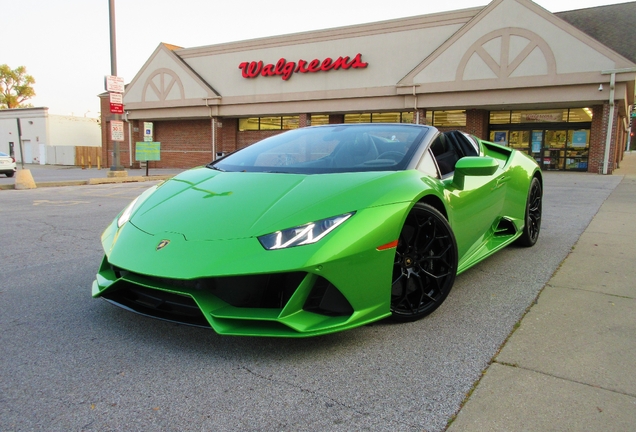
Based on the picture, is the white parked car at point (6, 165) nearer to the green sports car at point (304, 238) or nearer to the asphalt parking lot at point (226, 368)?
the asphalt parking lot at point (226, 368)

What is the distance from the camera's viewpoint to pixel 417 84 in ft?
72.5

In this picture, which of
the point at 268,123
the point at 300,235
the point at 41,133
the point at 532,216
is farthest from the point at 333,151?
the point at 41,133

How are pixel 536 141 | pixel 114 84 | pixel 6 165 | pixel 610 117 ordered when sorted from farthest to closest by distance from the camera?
pixel 536 141
pixel 6 165
pixel 610 117
pixel 114 84

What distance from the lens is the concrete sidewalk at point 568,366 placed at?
193cm

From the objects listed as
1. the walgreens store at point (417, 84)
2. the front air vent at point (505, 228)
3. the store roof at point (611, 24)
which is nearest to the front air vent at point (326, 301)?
the front air vent at point (505, 228)

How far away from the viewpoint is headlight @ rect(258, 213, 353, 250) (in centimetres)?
236

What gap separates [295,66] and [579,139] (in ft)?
46.0

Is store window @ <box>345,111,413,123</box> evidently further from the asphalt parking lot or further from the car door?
the asphalt parking lot

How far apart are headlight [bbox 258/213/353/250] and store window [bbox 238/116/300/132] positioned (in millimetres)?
24962

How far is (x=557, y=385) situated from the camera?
86.6 inches

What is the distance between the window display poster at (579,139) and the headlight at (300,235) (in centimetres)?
2321

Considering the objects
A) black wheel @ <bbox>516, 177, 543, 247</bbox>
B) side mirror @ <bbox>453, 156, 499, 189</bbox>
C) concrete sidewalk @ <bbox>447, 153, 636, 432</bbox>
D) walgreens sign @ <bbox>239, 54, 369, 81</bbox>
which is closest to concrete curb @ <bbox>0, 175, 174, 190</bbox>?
walgreens sign @ <bbox>239, 54, 369, 81</bbox>

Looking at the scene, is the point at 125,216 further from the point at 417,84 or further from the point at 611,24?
the point at 611,24

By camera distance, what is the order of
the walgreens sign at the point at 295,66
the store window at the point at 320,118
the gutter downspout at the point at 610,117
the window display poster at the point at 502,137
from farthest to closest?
1. the store window at the point at 320,118
2. the walgreens sign at the point at 295,66
3. the window display poster at the point at 502,137
4. the gutter downspout at the point at 610,117
